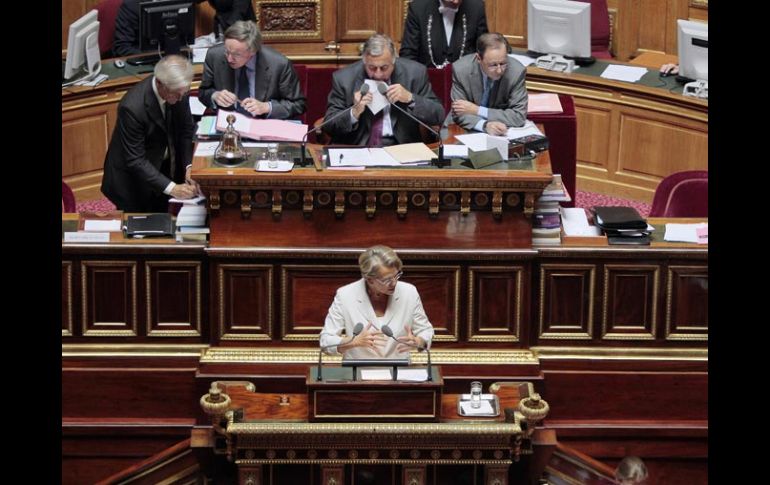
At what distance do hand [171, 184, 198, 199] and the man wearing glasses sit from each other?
1432 mm

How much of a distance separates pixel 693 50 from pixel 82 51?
155 inches

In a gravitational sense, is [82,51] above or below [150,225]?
above

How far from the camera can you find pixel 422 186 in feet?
22.2

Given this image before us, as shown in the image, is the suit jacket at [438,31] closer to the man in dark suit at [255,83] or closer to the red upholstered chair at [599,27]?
the red upholstered chair at [599,27]

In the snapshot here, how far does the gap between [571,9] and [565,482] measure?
13.8 feet

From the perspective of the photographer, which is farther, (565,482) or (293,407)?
(565,482)

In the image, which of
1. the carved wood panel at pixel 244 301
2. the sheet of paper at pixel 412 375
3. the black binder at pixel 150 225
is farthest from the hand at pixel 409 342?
the black binder at pixel 150 225

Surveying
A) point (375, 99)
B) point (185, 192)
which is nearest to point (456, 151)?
point (375, 99)

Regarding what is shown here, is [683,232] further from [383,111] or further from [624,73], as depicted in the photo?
[624,73]

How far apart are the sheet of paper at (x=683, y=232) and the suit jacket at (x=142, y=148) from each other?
7.88ft

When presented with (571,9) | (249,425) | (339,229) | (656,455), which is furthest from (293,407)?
(571,9)

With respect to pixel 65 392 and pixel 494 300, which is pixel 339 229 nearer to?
pixel 494 300

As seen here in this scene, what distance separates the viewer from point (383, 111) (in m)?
7.34

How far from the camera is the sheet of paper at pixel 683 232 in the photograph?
705 cm
